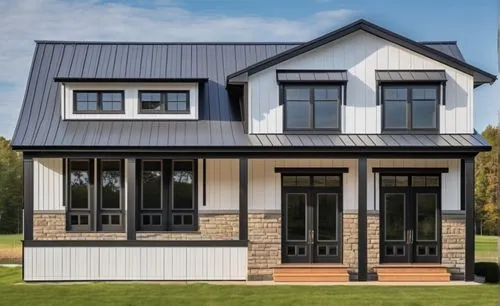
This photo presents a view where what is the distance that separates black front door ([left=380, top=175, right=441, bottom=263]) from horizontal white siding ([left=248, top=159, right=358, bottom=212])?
814 millimetres

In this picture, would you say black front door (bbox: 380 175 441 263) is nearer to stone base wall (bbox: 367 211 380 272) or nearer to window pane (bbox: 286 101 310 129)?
stone base wall (bbox: 367 211 380 272)

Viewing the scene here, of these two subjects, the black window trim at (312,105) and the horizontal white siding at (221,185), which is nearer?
the black window trim at (312,105)

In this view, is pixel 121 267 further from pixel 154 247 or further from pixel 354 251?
pixel 354 251

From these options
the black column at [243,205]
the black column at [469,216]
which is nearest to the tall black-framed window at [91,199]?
the black column at [243,205]

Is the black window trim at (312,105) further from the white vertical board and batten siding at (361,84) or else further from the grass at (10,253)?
the grass at (10,253)

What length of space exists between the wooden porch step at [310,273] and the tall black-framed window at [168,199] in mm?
2649

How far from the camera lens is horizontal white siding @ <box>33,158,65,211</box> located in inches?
652

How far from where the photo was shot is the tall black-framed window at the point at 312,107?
1634 cm

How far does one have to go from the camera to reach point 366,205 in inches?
627

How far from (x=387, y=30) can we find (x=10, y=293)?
10973 millimetres

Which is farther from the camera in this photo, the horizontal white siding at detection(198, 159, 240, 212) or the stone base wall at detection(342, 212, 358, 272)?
the horizontal white siding at detection(198, 159, 240, 212)

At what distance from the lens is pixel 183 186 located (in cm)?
1678

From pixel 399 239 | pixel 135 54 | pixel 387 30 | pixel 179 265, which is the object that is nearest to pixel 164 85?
pixel 135 54

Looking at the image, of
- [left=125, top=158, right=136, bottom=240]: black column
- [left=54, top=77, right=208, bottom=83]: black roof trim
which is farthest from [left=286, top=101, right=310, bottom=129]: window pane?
[left=125, top=158, right=136, bottom=240]: black column
